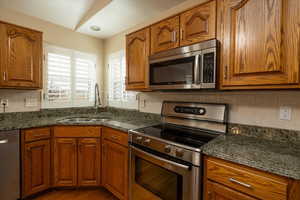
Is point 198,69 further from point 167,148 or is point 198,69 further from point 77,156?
point 77,156

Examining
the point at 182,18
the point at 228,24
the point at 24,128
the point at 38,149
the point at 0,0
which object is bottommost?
the point at 38,149

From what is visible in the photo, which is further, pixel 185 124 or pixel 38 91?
pixel 38 91

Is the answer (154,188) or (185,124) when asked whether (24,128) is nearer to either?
(154,188)

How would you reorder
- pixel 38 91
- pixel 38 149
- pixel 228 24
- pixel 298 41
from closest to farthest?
pixel 298 41
pixel 228 24
pixel 38 149
pixel 38 91

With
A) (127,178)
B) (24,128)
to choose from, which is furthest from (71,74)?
(127,178)

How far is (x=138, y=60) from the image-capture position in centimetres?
194

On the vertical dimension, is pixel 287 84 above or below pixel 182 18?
below

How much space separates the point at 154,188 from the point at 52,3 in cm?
249

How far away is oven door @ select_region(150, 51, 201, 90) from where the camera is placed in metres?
1.37

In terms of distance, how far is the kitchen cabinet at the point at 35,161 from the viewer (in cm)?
172

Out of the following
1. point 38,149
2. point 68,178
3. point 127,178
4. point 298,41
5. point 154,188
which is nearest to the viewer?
point 298,41

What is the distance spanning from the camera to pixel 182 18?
1.51 meters

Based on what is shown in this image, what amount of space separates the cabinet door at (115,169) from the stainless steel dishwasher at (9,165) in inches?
35.3

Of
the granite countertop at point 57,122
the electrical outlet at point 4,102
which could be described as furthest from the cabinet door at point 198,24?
the electrical outlet at point 4,102
